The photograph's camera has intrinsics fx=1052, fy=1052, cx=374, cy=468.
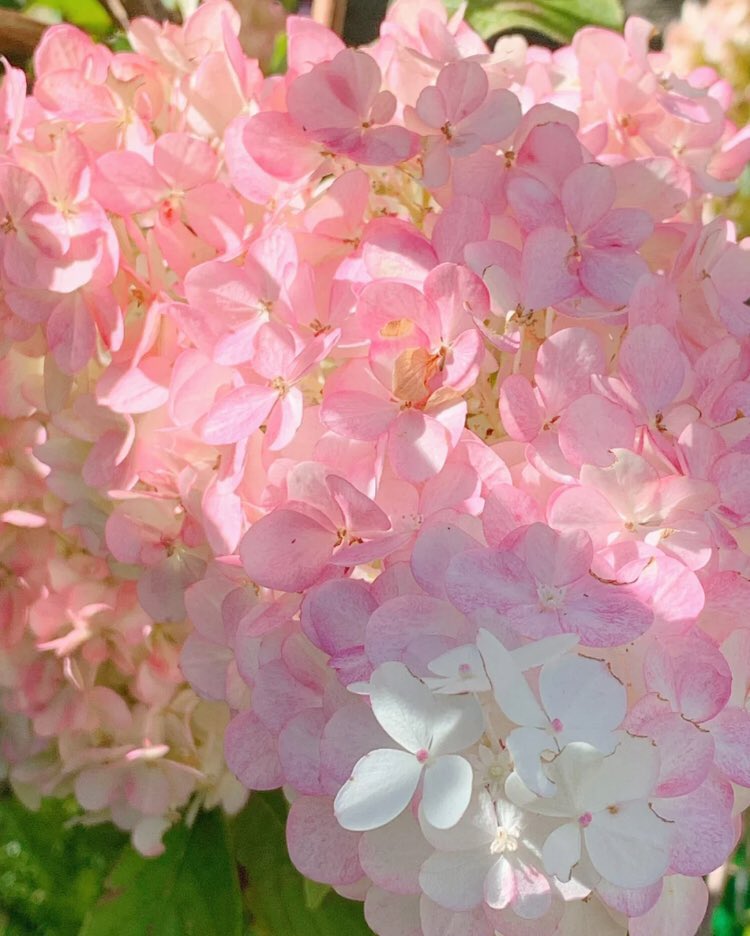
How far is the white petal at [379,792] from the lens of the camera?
22 cm

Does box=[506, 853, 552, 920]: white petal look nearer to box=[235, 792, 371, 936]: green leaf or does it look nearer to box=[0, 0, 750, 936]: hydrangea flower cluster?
box=[0, 0, 750, 936]: hydrangea flower cluster

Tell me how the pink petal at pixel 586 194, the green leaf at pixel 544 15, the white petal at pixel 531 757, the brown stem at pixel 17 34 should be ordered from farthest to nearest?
1. the green leaf at pixel 544 15
2. the brown stem at pixel 17 34
3. the pink petal at pixel 586 194
4. the white petal at pixel 531 757

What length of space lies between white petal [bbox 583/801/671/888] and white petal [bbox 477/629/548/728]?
0.03 m

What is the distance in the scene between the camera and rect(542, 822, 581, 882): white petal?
21cm

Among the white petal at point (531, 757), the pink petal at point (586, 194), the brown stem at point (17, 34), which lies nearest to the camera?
the white petal at point (531, 757)

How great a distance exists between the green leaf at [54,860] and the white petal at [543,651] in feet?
1.20

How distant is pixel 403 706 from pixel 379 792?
19mm

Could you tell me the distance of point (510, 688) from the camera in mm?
216

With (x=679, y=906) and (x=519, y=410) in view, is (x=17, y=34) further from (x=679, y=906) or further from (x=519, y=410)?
(x=679, y=906)

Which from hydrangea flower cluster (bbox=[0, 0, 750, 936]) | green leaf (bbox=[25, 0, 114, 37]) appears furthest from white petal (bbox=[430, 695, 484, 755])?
green leaf (bbox=[25, 0, 114, 37])

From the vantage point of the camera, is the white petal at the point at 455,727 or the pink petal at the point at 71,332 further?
the pink petal at the point at 71,332

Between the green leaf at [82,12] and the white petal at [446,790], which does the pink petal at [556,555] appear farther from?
the green leaf at [82,12]

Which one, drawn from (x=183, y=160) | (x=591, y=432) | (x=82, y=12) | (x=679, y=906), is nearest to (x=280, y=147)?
(x=183, y=160)

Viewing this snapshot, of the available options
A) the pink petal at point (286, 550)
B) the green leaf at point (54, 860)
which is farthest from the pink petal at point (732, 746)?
the green leaf at point (54, 860)
